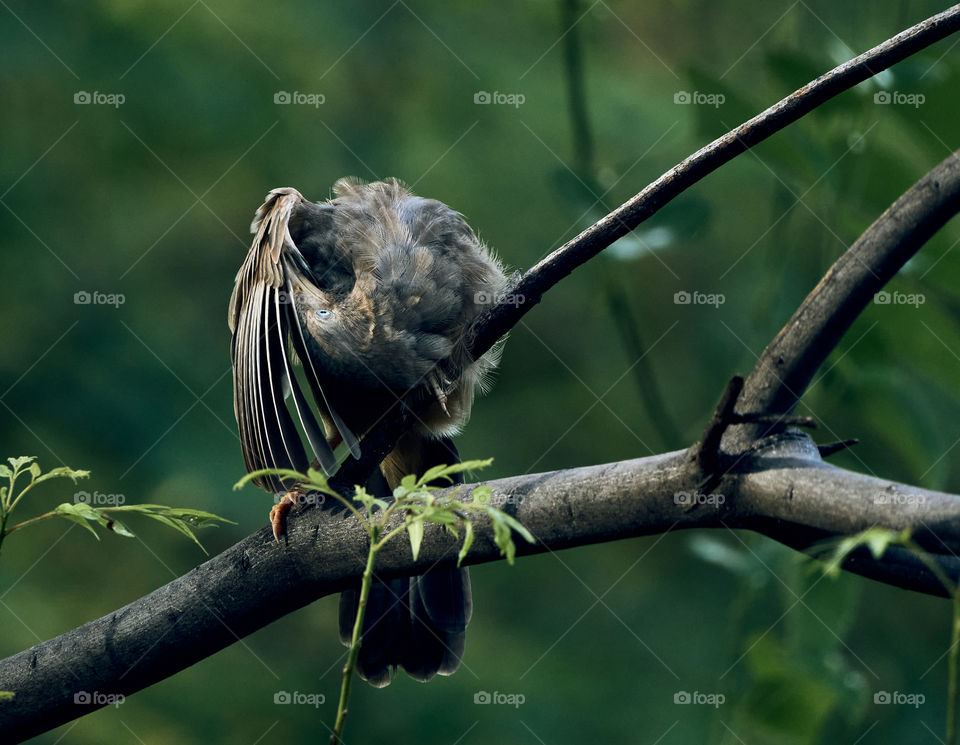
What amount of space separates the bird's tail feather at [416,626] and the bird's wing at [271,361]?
817 millimetres

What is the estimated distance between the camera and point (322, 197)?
21.3 ft

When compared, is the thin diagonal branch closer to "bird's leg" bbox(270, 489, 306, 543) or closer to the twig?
the twig

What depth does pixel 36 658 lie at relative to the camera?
2559mm

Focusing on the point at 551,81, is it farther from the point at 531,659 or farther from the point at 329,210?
the point at 531,659

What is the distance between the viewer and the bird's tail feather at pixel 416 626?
3.61 meters

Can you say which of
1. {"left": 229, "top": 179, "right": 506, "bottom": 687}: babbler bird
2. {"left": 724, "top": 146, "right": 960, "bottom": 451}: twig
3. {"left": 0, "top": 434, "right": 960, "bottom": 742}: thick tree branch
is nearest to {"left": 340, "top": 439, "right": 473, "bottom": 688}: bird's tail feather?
{"left": 229, "top": 179, "right": 506, "bottom": 687}: babbler bird

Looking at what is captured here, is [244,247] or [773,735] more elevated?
[244,247]

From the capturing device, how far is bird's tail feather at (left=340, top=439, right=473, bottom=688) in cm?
361

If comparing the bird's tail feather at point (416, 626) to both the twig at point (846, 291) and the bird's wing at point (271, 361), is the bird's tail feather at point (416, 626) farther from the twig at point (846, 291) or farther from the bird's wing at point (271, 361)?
the twig at point (846, 291)

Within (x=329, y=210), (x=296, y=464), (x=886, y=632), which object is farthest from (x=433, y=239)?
(x=886, y=632)

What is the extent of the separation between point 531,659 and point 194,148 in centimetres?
421

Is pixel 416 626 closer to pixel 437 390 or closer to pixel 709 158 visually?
pixel 437 390

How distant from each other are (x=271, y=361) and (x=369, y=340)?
34 cm

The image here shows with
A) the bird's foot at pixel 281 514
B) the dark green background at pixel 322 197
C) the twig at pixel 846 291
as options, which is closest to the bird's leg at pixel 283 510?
the bird's foot at pixel 281 514
